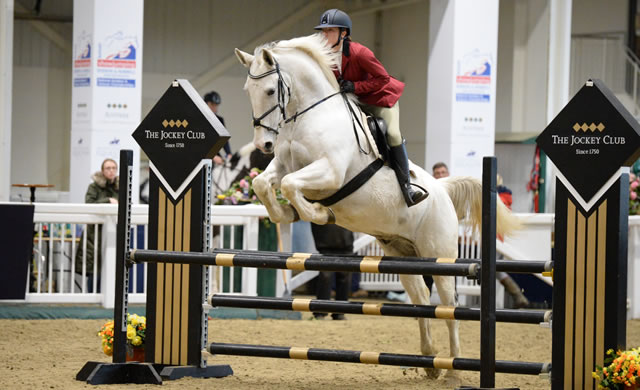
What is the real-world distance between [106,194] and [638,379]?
5.72m

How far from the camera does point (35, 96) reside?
51.3 feet

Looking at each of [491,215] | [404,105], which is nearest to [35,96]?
[404,105]

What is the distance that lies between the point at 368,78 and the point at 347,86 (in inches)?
4.8

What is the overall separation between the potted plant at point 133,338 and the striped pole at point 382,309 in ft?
1.88

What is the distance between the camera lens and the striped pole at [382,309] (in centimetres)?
412

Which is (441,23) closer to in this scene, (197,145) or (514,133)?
(514,133)

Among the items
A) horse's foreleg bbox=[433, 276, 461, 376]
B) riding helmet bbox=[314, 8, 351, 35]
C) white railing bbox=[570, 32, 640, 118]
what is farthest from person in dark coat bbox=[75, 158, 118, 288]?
white railing bbox=[570, 32, 640, 118]

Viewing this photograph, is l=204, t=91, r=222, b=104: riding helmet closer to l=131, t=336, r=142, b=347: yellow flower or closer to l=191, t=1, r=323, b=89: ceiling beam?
l=131, t=336, r=142, b=347: yellow flower

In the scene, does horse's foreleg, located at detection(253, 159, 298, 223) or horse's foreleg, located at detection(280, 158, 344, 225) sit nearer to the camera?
horse's foreleg, located at detection(280, 158, 344, 225)

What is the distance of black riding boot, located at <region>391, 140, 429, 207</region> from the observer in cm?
500

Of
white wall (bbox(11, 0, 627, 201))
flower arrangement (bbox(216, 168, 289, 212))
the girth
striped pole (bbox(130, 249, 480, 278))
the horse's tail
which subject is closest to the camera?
striped pole (bbox(130, 249, 480, 278))

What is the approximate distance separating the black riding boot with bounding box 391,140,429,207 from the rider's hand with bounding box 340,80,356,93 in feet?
1.27

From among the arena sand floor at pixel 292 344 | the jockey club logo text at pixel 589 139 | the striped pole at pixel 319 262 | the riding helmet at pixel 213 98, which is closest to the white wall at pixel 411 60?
the riding helmet at pixel 213 98

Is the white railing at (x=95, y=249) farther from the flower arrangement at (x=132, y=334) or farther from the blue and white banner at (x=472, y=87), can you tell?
the blue and white banner at (x=472, y=87)
